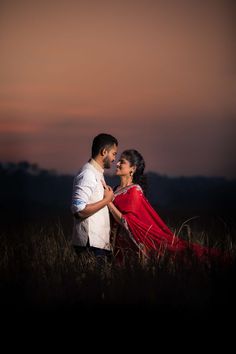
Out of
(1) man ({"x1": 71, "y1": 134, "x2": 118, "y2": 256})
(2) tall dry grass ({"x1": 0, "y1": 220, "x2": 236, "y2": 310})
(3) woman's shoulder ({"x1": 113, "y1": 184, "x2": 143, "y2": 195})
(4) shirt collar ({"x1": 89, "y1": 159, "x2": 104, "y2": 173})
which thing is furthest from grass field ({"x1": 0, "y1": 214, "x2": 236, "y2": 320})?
(3) woman's shoulder ({"x1": 113, "y1": 184, "x2": 143, "y2": 195})

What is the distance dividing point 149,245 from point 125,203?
46cm

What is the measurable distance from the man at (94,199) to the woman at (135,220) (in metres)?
0.55

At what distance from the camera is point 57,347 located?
12.4ft

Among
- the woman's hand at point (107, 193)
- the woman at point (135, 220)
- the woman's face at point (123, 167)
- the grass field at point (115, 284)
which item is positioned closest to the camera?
the grass field at point (115, 284)

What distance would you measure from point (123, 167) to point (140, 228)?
1.96 feet

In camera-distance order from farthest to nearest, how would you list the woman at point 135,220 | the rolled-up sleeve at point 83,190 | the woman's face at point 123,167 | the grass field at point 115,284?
the woman's face at point 123,167
the woman at point 135,220
the rolled-up sleeve at point 83,190
the grass field at point 115,284

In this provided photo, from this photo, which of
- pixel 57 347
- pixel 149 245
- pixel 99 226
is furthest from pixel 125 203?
pixel 57 347

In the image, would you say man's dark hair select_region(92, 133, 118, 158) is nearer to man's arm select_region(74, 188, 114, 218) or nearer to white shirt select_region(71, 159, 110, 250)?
white shirt select_region(71, 159, 110, 250)

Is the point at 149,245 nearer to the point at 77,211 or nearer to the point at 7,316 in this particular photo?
the point at 77,211

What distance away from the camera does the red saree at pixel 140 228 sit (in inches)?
227

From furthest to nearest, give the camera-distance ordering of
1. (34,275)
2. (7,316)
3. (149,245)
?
(149,245) → (34,275) → (7,316)

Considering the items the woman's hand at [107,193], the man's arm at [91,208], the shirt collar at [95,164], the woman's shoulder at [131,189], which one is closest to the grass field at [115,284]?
the man's arm at [91,208]

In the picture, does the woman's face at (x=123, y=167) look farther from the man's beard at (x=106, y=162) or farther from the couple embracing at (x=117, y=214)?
the man's beard at (x=106, y=162)

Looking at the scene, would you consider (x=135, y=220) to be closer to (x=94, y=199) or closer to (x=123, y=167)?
(x=123, y=167)
